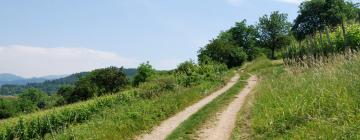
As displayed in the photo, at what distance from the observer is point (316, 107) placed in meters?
8.79

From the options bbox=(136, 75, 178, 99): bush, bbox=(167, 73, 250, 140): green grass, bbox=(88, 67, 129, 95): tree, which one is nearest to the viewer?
bbox=(167, 73, 250, 140): green grass

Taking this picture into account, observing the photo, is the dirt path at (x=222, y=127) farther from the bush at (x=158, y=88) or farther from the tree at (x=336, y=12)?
the tree at (x=336, y=12)

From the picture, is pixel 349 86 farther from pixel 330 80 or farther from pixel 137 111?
pixel 137 111

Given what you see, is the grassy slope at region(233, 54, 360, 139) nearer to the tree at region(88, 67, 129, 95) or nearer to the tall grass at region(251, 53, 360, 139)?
the tall grass at region(251, 53, 360, 139)

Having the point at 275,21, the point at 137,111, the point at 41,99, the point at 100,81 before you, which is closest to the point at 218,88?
the point at 137,111

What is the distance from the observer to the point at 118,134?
1337cm

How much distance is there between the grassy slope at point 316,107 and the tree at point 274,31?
65621 millimetres

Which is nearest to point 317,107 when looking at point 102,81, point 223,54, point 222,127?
point 222,127

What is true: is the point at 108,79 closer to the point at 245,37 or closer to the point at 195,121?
the point at 245,37

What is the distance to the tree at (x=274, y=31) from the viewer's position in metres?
76.2

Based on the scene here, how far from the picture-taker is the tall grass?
7.34 m

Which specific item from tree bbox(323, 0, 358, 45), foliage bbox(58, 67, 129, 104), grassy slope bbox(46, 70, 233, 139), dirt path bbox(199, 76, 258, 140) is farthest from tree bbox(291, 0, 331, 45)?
foliage bbox(58, 67, 129, 104)

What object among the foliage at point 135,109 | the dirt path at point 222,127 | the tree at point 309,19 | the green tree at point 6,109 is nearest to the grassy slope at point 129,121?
the foliage at point 135,109

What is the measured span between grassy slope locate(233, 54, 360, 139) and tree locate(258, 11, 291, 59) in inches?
2584
